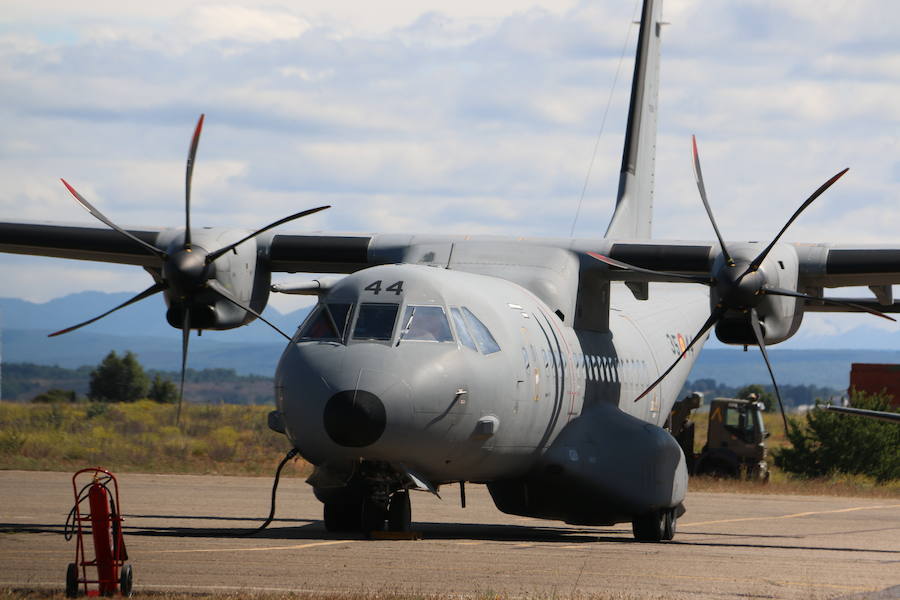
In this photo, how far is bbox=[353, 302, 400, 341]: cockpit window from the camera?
52.3 feet

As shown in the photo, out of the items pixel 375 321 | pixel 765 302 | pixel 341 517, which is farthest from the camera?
pixel 765 302

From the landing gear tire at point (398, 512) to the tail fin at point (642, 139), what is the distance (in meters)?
11.9

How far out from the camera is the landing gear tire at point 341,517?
1838cm

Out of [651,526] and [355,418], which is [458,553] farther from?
[651,526]

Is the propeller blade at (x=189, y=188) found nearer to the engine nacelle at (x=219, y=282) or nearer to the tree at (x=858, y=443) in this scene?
the engine nacelle at (x=219, y=282)

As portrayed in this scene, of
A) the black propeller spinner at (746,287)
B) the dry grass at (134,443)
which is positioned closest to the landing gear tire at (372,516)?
the black propeller spinner at (746,287)

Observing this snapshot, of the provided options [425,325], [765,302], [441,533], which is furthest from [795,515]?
[425,325]

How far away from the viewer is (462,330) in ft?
54.5

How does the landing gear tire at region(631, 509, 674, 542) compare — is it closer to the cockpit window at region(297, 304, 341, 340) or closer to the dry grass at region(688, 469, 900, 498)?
the cockpit window at region(297, 304, 341, 340)

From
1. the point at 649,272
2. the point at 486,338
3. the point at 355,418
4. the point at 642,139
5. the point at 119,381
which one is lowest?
the point at 119,381

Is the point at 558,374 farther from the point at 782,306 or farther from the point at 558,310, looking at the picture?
the point at 782,306

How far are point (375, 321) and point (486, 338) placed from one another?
153 cm

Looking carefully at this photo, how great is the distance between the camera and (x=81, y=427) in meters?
43.6

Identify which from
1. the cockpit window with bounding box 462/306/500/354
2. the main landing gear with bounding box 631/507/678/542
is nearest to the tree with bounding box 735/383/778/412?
the main landing gear with bounding box 631/507/678/542
